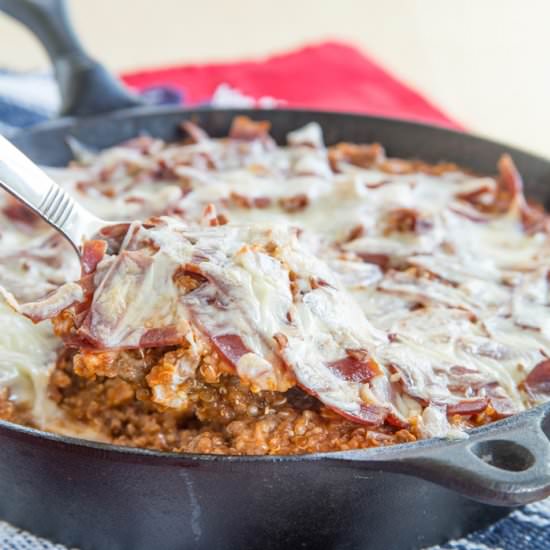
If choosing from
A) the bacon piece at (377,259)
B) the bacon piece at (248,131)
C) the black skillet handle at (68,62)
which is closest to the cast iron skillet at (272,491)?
the bacon piece at (377,259)

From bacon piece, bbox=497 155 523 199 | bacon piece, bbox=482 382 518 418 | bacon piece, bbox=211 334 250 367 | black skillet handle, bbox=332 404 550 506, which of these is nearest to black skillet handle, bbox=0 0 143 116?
bacon piece, bbox=497 155 523 199

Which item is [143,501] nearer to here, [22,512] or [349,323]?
[22,512]

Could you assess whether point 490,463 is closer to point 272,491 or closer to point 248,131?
point 272,491

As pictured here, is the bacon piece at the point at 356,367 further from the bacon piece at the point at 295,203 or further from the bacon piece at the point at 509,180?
the bacon piece at the point at 509,180

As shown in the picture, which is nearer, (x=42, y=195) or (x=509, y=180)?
(x=42, y=195)

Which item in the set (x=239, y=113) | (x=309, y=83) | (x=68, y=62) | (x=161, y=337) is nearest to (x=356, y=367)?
(x=161, y=337)

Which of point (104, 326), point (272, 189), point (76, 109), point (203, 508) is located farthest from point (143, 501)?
point (76, 109)
